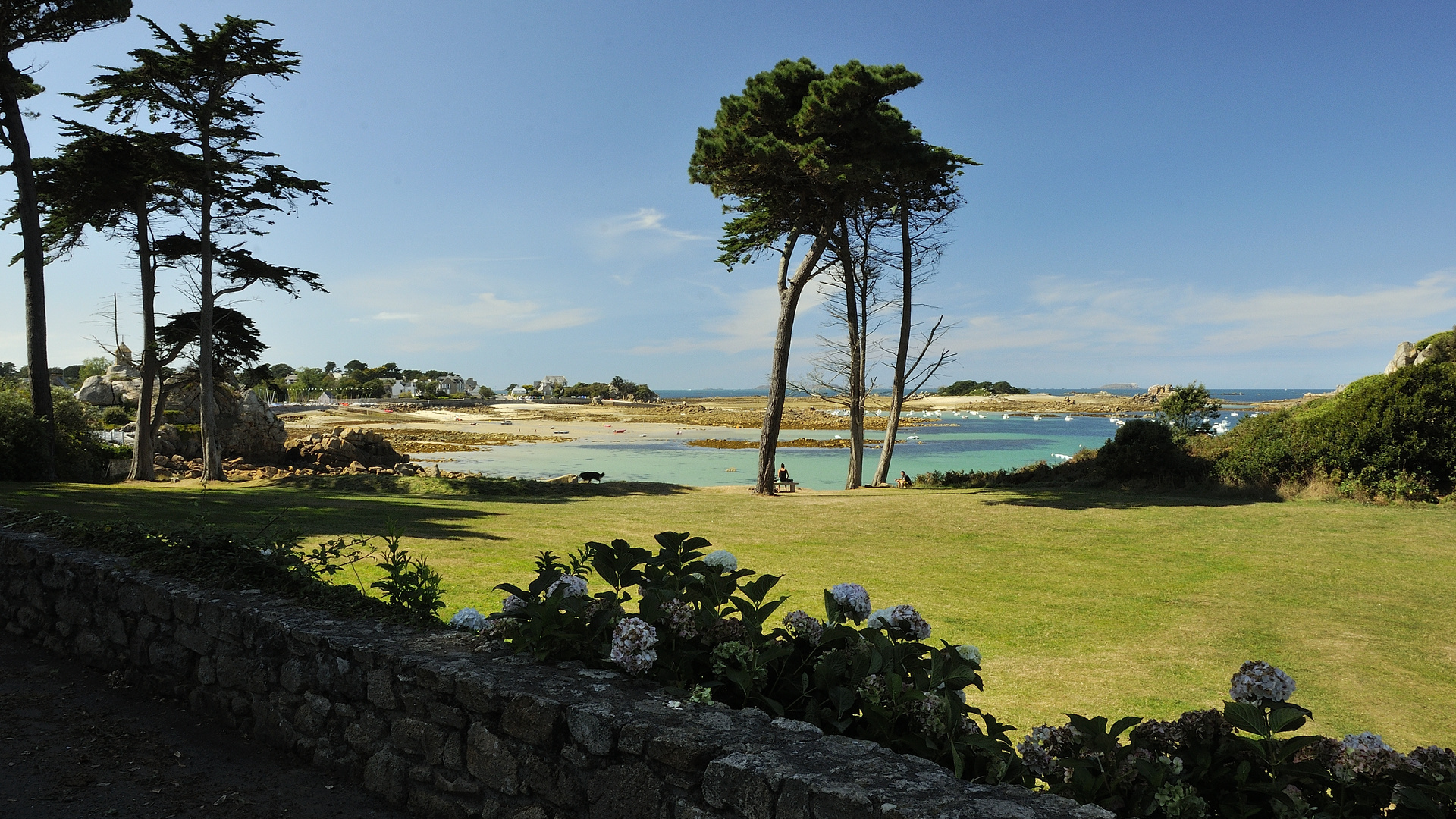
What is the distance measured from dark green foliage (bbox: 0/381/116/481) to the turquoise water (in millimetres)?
12205

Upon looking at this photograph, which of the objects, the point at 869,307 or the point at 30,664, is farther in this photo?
the point at 869,307

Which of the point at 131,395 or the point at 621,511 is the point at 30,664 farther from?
the point at 131,395

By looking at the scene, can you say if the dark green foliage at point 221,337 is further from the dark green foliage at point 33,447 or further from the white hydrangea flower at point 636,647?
the white hydrangea flower at point 636,647

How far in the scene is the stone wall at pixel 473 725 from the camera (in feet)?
6.51

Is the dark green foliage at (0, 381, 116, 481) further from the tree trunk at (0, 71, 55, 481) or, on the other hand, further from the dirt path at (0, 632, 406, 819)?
the dirt path at (0, 632, 406, 819)

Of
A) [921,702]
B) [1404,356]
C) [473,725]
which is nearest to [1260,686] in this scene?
[921,702]

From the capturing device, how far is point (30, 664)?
4.74m

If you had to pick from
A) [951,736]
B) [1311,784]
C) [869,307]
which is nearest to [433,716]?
[951,736]

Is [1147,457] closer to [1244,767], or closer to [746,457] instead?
[1244,767]

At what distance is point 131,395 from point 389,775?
142ft

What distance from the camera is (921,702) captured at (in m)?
2.22

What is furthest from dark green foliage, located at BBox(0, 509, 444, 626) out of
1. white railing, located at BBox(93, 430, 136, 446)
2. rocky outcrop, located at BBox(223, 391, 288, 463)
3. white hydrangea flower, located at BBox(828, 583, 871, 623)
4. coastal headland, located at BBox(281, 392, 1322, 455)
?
white railing, located at BBox(93, 430, 136, 446)

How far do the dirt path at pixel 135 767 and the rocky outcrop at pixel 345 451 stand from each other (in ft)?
81.2

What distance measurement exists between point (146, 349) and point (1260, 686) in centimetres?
2477
